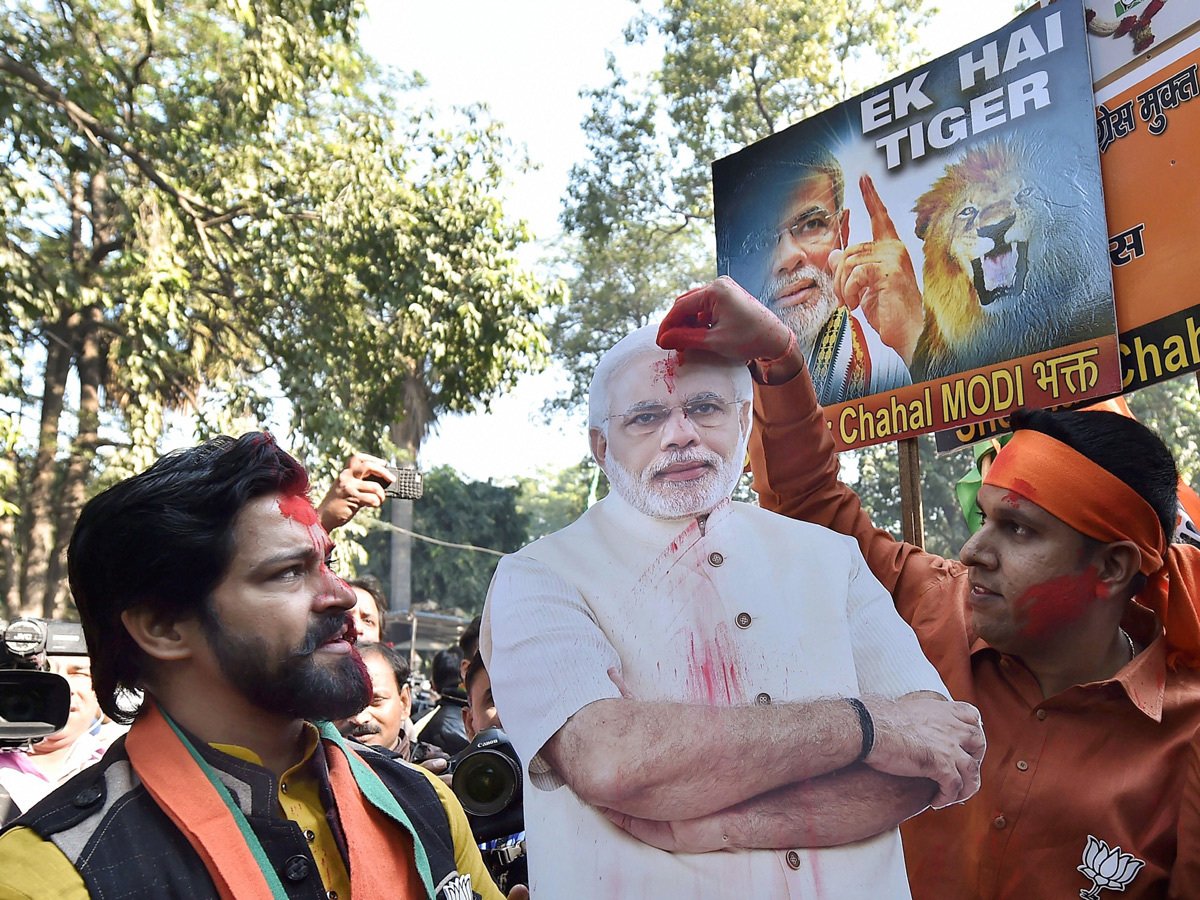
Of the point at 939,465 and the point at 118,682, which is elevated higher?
the point at 939,465

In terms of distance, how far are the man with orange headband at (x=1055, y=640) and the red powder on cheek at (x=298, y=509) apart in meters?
0.68

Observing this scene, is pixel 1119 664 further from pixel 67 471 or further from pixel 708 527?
pixel 67 471

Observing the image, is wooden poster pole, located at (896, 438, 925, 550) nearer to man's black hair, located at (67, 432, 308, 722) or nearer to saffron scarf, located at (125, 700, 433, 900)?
saffron scarf, located at (125, 700, 433, 900)

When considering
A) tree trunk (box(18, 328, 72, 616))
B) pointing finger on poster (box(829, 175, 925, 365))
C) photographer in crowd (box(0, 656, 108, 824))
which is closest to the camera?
pointing finger on poster (box(829, 175, 925, 365))

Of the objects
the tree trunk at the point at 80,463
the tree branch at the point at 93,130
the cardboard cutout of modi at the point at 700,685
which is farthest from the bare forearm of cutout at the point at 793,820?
the tree trunk at the point at 80,463

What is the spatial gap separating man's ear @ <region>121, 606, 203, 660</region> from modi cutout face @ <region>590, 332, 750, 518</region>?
29.6 inches

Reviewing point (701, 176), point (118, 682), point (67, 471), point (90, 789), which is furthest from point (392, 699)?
point (701, 176)

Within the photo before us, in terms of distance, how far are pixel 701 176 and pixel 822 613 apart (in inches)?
462

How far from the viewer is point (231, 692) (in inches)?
65.4

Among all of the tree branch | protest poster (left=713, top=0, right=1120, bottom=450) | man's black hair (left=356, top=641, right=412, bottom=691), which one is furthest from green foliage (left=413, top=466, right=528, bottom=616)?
protest poster (left=713, top=0, right=1120, bottom=450)

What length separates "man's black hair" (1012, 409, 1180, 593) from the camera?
2.00m

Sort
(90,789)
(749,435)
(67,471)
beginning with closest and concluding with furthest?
(90,789) → (749,435) → (67,471)

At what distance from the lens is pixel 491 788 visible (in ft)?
6.16

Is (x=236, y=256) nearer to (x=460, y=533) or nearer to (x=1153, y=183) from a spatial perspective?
(x=1153, y=183)
